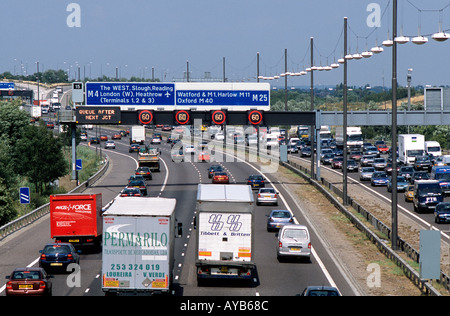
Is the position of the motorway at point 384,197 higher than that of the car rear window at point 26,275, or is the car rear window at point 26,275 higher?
the car rear window at point 26,275

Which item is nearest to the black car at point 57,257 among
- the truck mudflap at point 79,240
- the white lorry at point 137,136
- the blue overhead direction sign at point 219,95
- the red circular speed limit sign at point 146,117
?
the truck mudflap at point 79,240

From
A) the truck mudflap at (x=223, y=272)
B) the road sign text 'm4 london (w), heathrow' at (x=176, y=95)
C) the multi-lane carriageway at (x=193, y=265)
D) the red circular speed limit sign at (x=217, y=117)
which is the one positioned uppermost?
the road sign text 'm4 london (w), heathrow' at (x=176, y=95)

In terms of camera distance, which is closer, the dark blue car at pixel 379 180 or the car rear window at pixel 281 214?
the car rear window at pixel 281 214

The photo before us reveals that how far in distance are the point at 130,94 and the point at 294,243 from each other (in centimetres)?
3624

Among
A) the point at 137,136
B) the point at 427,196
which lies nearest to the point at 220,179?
the point at 427,196

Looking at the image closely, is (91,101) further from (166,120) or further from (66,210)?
(66,210)

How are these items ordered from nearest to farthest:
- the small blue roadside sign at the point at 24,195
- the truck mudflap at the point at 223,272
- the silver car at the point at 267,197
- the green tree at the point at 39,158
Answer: the truck mudflap at the point at 223,272 → the small blue roadside sign at the point at 24,195 → the silver car at the point at 267,197 → the green tree at the point at 39,158

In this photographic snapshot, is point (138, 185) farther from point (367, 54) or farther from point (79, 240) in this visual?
point (79, 240)

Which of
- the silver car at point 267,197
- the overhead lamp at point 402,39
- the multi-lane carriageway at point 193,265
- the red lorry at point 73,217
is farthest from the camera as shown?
the silver car at point 267,197

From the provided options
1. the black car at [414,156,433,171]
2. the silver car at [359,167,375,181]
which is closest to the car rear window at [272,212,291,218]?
the silver car at [359,167,375,181]

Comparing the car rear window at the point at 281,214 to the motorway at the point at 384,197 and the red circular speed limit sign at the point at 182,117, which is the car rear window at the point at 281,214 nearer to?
the motorway at the point at 384,197

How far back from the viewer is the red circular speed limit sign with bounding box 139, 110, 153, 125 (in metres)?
68.2

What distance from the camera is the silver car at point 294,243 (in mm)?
35969

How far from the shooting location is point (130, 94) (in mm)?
69375
